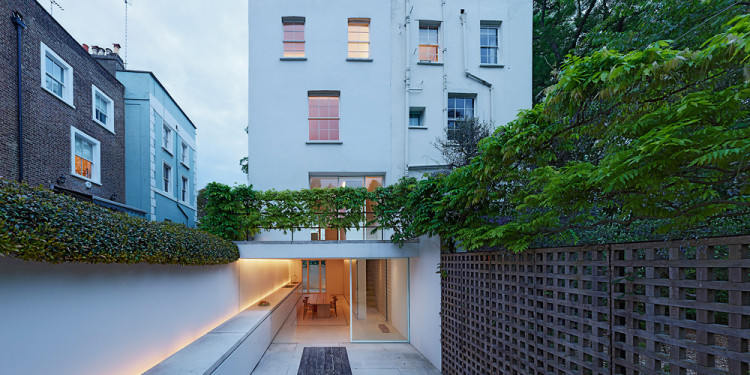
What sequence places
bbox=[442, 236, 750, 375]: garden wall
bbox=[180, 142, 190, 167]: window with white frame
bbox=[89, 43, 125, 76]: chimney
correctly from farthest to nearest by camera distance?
bbox=[180, 142, 190, 167]: window with white frame < bbox=[89, 43, 125, 76]: chimney < bbox=[442, 236, 750, 375]: garden wall

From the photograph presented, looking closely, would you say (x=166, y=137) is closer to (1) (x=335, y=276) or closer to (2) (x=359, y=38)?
(1) (x=335, y=276)

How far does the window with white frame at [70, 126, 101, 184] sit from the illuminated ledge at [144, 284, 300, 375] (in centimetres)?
731

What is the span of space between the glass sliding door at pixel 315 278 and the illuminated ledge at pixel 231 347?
24.5 ft

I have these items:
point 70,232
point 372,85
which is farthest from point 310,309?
point 70,232

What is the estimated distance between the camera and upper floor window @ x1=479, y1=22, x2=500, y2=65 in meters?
11.8

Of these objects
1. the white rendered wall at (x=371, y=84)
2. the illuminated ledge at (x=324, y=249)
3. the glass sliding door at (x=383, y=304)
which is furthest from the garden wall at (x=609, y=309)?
the white rendered wall at (x=371, y=84)

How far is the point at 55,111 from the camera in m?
9.59

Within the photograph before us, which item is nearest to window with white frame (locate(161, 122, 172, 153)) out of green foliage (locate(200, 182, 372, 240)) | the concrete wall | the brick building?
the brick building

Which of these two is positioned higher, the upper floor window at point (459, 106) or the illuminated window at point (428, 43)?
the illuminated window at point (428, 43)

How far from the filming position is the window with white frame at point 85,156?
10312 millimetres

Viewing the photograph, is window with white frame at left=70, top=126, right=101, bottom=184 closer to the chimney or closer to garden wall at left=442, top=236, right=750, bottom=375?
the chimney

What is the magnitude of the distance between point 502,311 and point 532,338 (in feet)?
1.95

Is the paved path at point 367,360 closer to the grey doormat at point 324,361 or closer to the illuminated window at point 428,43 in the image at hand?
the grey doormat at point 324,361

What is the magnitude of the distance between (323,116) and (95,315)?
8.45m
